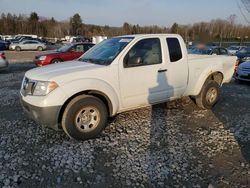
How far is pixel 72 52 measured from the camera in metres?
14.8

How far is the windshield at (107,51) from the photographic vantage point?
5.36m

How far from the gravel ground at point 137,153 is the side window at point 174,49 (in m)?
1.37

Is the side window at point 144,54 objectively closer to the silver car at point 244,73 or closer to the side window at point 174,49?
the side window at point 174,49

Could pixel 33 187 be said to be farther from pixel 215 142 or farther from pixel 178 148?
pixel 215 142

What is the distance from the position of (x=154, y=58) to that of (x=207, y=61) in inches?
73.0

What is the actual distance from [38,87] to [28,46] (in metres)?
34.5

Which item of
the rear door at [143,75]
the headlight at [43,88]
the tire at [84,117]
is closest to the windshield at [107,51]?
the rear door at [143,75]

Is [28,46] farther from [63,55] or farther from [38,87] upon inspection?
[38,87]

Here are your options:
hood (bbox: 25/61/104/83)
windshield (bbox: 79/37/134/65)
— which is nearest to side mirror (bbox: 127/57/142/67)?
windshield (bbox: 79/37/134/65)

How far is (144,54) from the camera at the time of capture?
5594 mm

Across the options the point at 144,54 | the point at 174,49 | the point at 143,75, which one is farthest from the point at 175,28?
the point at 143,75

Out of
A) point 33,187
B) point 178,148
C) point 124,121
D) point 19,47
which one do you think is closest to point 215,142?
point 178,148

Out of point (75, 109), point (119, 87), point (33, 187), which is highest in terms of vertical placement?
point (119, 87)

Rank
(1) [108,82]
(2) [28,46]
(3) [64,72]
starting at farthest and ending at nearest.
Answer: (2) [28,46], (1) [108,82], (3) [64,72]
